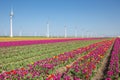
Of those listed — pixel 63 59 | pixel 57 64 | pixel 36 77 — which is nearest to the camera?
pixel 36 77

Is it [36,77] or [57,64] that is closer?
[36,77]

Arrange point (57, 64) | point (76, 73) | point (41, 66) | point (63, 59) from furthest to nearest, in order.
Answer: point (63, 59) → point (57, 64) → point (41, 66) → point (76, 73)

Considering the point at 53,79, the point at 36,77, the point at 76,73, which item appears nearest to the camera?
the point at 53,79

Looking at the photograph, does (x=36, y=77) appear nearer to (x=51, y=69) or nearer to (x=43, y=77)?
(x=43, y=77)

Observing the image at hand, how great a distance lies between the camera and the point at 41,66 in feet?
36.8

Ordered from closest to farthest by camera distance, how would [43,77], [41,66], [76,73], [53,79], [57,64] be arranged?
[53,79] < [43,77] < [76,73] < [41,66] < [57,64]

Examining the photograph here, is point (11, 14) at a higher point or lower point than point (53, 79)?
higher

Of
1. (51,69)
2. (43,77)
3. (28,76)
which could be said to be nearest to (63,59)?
(51,69)

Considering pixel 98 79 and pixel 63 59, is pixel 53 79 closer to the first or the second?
pixel 98 79

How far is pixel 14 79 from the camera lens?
8406 millimetres

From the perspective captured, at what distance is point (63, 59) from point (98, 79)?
4563 millimetres

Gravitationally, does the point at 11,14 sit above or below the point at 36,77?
above

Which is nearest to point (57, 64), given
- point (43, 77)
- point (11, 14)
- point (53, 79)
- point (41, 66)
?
point (41, 66)

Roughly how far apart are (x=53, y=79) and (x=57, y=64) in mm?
5865
